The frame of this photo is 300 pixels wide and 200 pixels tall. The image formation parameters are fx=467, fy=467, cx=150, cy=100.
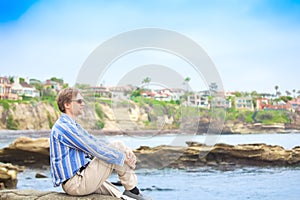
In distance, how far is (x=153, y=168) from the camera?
1530 centimetres

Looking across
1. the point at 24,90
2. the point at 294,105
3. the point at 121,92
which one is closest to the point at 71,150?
the point at 121,92

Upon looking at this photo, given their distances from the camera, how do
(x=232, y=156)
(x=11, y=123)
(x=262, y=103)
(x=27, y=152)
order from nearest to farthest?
(x=27, y=152) → (x=232, y=156) → (x=262, y=103) → (x=11, y=123)

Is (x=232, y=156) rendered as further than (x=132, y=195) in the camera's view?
Yes

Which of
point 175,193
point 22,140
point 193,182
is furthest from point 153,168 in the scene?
point 22,140

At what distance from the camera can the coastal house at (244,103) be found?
78.6 ft

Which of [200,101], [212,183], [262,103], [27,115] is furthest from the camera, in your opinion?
[27,115]

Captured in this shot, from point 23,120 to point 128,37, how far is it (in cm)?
1927

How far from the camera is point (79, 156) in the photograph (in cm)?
255

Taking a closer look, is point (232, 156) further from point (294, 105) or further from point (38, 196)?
point (294, 105)

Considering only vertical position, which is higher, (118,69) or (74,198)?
(118,69)

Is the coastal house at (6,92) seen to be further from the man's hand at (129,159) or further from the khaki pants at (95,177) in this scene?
the man's hand at (129,159)

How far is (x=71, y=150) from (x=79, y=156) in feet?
0.19

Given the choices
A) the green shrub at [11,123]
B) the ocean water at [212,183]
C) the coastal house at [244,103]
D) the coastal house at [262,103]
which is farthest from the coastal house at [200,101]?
the green shrub at [11,123]

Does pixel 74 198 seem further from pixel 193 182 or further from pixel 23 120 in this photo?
pixel 23 120
